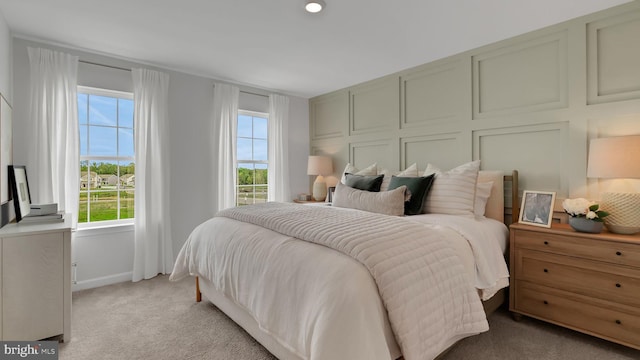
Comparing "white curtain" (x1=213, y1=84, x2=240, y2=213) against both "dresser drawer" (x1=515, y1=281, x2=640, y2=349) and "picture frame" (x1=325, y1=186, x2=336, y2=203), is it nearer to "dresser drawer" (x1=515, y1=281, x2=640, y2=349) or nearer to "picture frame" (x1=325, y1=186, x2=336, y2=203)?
"picture frame" (x1=325, y1=186, x2=336, y2=203)

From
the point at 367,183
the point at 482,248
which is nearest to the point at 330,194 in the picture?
the point at 367,183

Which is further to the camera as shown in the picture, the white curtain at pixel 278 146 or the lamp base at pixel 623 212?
Answer: the white curtain at pixel 278 146

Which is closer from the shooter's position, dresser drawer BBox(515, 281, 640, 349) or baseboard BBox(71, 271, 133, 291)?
dresser drawer BBox(515, 281, 640, 349)

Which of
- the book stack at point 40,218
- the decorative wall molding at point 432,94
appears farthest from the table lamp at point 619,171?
the book stack at point 40,218

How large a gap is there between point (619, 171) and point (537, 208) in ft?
1.91

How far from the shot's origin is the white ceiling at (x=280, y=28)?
90.6 inches

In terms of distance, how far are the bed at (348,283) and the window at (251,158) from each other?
82.7 inches

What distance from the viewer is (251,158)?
14.8ft

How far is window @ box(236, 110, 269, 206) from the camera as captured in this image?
14.5 ft

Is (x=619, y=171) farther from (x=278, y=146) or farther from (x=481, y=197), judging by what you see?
(x=278, y=146)

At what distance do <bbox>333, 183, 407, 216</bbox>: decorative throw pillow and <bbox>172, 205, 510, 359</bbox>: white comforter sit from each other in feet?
1.95

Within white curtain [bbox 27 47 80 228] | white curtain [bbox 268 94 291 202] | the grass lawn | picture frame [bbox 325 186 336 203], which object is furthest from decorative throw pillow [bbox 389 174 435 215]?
white curtain [bbox 27 47 80 228]

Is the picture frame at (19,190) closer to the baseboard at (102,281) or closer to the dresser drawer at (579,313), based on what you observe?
the baseboard at (102,281)

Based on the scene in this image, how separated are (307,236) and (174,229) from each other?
104 inches
